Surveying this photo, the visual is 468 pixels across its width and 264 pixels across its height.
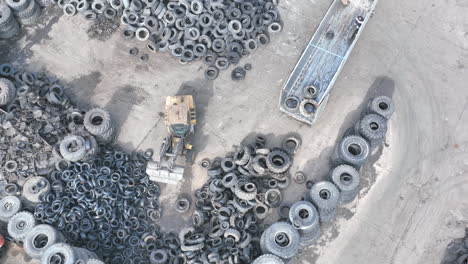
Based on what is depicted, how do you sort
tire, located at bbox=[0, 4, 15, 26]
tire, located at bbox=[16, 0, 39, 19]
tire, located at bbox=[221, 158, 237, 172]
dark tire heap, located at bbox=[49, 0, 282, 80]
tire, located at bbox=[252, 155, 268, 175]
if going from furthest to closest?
1. tire, located at bbox=[16, 0, 39, 19]
2. dark tire heap, located at bbox=[49, 0, 282, 80]
3. tire, located at bbox=[0, 4, 15, 26]
4. tire, located at bbox=[221, 158, 237, 172]
5. tire, located at bbox=[252, 155, 268, 175]

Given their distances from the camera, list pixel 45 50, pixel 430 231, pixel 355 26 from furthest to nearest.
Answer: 1. pixel 45 50
2. pixel 355 26
3. pixel 430 231

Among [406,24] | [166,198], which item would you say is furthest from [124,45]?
[406,24]

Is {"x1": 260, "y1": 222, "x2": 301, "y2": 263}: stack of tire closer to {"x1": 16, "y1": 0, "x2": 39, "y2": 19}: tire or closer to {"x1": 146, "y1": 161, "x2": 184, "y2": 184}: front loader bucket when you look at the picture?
{"x1": 146, "y1": 161, "x2": 184, "y2": 184}: front loader bucket

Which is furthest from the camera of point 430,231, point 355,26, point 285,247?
point 355,26

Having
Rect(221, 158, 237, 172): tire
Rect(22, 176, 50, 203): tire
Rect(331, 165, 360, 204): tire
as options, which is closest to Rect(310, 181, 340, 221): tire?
Rect(331, 165, 360, 204): tire

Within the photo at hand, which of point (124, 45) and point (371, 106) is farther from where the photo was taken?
point (124, 45)

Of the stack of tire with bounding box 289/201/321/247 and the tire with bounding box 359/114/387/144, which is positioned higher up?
the tire with bounding box 359/114/387/144

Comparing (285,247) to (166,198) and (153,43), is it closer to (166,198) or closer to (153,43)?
(166,198)

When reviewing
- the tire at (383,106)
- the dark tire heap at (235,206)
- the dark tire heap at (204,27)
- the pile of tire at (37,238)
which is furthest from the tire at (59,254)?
the tire at (383,106)
